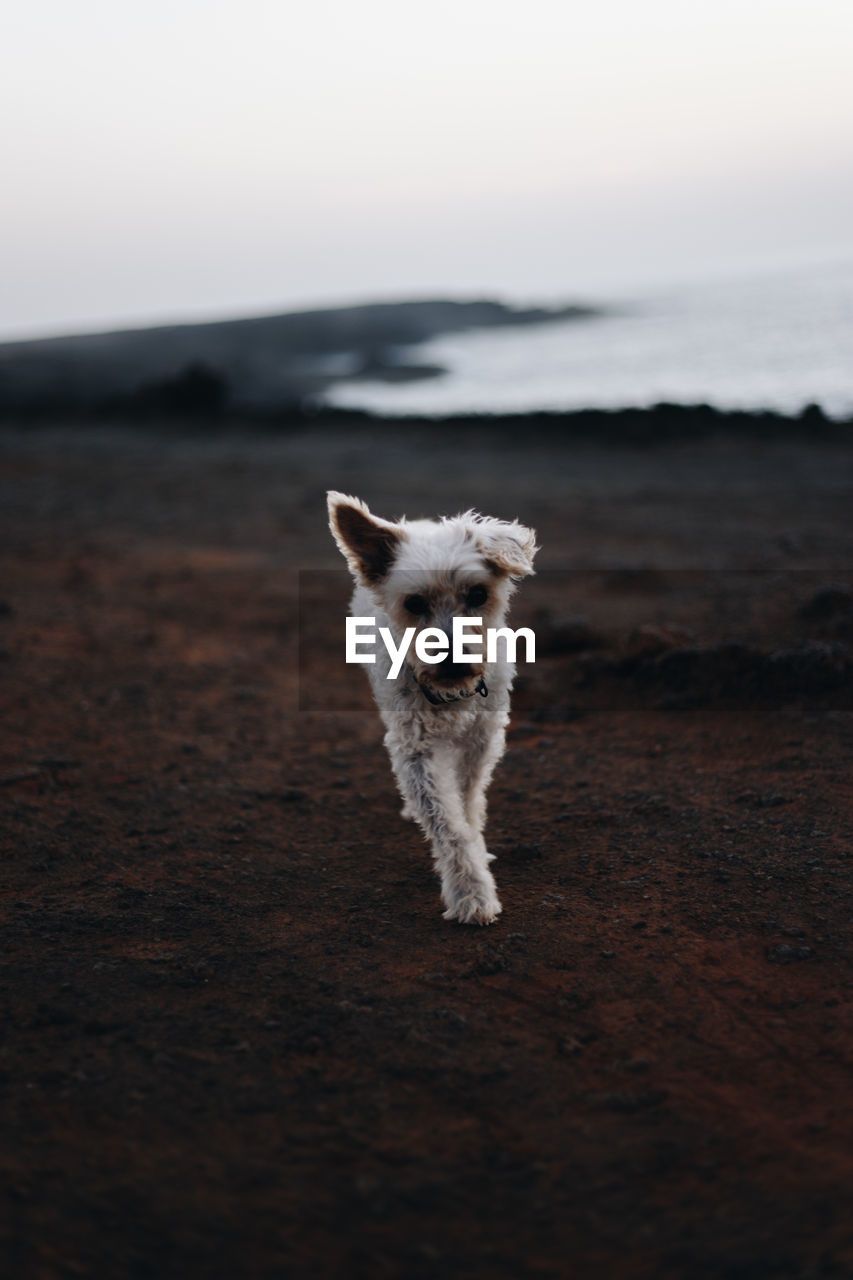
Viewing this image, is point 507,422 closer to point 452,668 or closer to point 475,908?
point 452,668

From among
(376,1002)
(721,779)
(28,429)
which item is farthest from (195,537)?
(28,429)

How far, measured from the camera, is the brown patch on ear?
16.7 feet

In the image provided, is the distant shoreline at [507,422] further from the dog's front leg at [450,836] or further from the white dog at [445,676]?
the dog's front leg at [450,836]

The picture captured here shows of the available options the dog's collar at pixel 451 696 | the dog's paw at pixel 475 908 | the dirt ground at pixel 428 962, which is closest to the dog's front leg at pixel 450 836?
the dog's paw at pixel 475 908

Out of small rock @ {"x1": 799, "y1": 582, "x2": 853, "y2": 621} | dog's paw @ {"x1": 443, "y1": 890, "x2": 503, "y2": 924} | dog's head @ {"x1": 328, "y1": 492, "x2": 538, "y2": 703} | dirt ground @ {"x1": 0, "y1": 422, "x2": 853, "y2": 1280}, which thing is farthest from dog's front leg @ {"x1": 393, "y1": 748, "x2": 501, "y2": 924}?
small rock @ {"x1": 799, "y1": 582, "x2": 853, "y2": 621}

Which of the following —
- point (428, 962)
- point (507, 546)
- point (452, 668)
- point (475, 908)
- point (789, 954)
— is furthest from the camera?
point (507, 546)

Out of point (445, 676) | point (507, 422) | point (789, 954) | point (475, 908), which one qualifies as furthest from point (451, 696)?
point (507, 422)

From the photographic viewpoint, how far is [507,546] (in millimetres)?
5086

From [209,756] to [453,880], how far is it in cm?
320

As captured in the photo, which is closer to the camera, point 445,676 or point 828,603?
point 445,676

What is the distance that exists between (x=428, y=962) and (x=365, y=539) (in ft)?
7.35

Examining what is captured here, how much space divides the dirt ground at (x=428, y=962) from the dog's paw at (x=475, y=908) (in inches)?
3.0

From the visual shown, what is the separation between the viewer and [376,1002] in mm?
3988

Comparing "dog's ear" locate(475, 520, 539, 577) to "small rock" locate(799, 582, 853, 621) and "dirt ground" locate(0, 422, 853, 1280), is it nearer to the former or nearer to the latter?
"dirt ground" locate(0, 422, 853, 1280)
